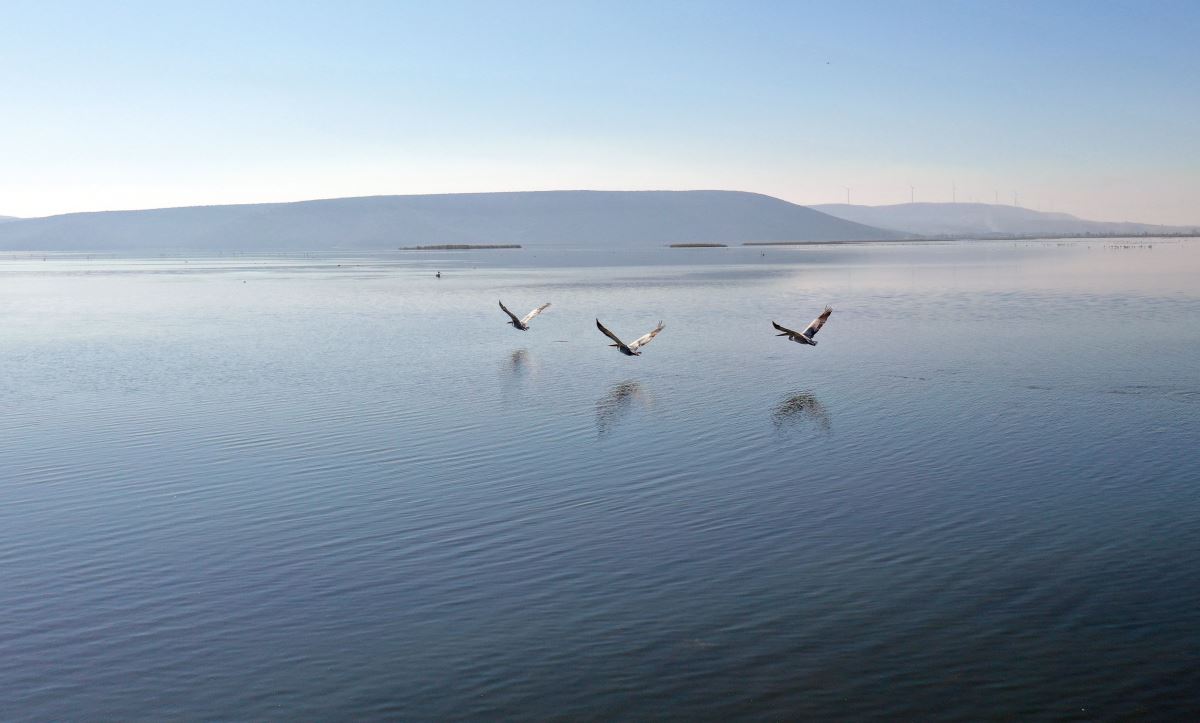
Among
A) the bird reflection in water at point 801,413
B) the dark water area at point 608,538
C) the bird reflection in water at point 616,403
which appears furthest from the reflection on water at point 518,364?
the bird reflection in water at point 801,413

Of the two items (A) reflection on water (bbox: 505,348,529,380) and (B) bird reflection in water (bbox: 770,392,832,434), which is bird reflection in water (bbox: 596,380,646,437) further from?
(A) reflection on water (bbox: 505,348,529,380)

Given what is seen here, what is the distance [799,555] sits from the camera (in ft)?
51.0

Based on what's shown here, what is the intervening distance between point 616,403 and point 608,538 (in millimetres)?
12866

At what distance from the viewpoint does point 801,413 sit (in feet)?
89.1

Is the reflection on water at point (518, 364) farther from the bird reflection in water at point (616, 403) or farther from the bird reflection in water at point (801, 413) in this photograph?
the bird reflection in water at point (801, 413)

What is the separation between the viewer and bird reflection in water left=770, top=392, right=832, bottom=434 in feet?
84.8

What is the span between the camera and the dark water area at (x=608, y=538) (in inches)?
453

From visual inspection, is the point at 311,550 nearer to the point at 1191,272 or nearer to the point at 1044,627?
the point at 1044,627

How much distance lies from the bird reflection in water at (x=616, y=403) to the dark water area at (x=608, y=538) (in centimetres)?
17

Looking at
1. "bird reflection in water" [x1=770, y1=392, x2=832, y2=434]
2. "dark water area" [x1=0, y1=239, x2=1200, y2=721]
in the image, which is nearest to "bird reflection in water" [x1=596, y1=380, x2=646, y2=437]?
"dark water area" [x1=0, y1=239, x2=1200, y2=721]

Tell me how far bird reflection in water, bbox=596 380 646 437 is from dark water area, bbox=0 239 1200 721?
6.9 inches

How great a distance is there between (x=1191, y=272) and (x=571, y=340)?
239 feet

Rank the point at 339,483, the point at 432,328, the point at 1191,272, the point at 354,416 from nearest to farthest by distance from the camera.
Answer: the point at 339,483, the point at 354,416, the point at 432,328, the point at 1191,272

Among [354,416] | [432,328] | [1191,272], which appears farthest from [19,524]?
[1191,272]
